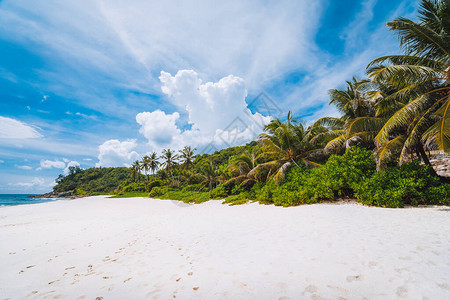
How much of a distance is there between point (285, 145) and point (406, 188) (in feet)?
24.9

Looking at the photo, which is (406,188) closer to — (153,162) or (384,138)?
(384,138)

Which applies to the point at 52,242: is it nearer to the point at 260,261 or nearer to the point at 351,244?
the point at 260,261

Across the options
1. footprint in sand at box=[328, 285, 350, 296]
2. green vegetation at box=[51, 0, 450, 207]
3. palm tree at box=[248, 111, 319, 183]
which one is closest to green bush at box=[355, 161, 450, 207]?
green vegetation at box=[51, 0, 450, 207]

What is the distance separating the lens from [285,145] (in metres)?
14.4

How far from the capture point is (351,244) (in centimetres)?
409

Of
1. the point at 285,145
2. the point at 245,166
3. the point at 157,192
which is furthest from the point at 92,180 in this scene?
the point at 285,145

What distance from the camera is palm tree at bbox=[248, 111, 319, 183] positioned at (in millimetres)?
14117

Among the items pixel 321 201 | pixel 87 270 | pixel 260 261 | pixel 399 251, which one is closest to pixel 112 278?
pixel 87 270

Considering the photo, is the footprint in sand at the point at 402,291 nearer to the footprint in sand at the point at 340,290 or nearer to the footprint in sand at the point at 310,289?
the footprint in sand at the point at 340,290

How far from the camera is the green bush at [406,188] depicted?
24.7ft

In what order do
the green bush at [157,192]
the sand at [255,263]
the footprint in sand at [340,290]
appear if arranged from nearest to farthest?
1. the footprint in sand at [340,290]
2. the sand at [255,263]
3. the green bush at [157,192]

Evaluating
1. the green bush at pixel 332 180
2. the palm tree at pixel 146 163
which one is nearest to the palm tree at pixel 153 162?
the palm tree at pixel 146 163

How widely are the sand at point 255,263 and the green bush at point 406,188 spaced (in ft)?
3.71

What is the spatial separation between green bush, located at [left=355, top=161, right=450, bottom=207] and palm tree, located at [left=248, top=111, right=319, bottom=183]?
5300 mm
